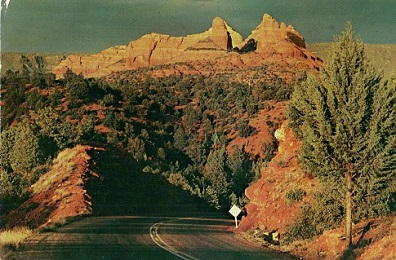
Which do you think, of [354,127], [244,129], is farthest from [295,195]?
[244,129]

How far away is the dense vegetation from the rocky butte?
22.6m

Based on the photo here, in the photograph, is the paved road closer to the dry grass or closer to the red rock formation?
the dry grass

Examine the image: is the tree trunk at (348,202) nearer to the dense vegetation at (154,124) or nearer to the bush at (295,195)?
the bush at (295,195)

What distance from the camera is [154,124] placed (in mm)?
91438

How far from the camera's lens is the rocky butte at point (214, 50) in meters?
132

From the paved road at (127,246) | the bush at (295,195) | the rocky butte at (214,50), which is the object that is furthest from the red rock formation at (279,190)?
the rocky butte at (214,50)

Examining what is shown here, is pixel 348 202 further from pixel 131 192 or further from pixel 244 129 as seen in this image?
pixel 244 129

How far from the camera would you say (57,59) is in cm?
19662

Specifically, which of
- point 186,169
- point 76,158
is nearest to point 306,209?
point 76,158

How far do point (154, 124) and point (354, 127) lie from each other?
7115 centimetres

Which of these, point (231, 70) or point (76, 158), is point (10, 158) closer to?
point (76, 158)

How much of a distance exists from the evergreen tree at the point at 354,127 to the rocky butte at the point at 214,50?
91.5 metres

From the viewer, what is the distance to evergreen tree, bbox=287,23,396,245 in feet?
69.1

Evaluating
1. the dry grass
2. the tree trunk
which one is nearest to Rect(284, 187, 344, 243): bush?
the tree trunk
